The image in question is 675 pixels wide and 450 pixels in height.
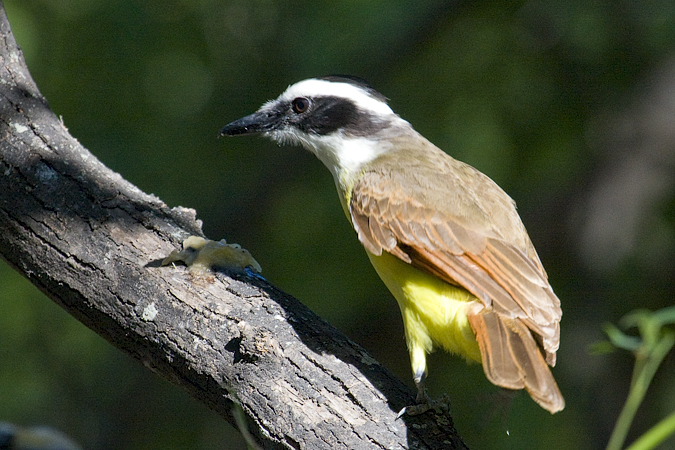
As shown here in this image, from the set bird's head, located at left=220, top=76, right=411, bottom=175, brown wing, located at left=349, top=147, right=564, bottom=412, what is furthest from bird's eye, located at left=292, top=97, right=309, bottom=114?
brown wing, located at left=349, top=147, right=564, bottom=412

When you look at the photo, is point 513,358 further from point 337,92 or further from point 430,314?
point 337,92

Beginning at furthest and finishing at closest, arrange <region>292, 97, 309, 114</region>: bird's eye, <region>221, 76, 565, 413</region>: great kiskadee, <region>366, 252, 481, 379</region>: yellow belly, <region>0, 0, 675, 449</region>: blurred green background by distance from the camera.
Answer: <region>0, 0, 675, 449</region>: blurred green background < <region>292, 97, 309, 114</region>: bird's eye < <region>366, 252, 481, 379</region>: yellow belly < <region>221, 76, 565, 413</region>: great kiskadee

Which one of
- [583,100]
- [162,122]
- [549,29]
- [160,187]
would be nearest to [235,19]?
[162,122]

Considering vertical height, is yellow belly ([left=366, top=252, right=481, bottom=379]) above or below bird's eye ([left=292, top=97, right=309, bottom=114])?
below

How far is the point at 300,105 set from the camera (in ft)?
13.4

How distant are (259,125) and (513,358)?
2.09 m

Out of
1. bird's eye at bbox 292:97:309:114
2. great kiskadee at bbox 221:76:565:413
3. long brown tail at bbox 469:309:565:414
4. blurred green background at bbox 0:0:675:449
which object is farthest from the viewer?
blurred green background at bbox 0:0:675:449

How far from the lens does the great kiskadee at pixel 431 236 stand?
285cm

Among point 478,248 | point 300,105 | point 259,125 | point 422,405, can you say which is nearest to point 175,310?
point 422,405

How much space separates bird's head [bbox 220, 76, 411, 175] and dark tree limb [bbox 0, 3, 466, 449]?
0.88m

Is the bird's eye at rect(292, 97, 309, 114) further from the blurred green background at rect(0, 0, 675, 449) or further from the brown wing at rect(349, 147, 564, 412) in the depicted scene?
the blurred green background at rect(0, 0, 675, 449)

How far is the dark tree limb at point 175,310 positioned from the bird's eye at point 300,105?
100 centimetres

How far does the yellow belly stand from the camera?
3.03 m

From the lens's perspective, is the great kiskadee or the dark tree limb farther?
the great kiskadee
